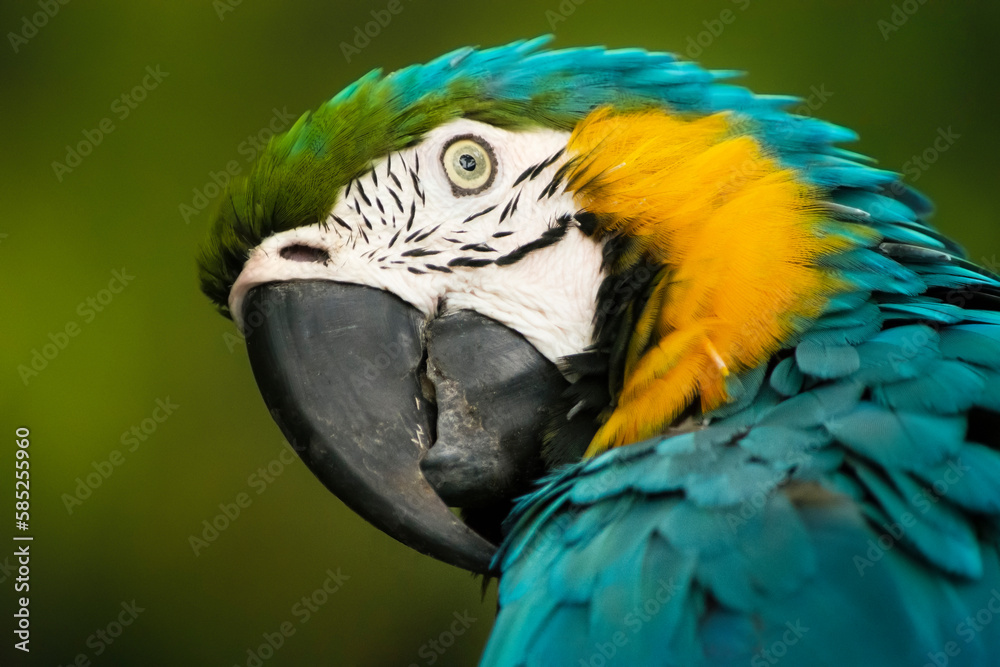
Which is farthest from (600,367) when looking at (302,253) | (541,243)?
(302,253)

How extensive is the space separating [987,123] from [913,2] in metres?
0.42

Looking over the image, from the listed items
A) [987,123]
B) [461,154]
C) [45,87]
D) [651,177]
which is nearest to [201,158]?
[45,87]

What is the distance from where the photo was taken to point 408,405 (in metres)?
1.14

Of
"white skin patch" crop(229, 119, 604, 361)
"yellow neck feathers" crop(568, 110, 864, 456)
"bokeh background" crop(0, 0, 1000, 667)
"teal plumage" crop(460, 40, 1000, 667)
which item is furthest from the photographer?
"bokeh background" crop(0, 0, 1000, 667)

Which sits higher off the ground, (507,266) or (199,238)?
(199,238)

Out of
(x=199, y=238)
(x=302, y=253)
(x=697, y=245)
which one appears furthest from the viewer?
(x=199, y=238)

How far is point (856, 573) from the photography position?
85cm

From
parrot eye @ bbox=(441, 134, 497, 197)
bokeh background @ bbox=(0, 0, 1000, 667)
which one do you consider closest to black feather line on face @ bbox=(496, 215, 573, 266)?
→ parrot eye @ bbox=(441, 134, 497, 197)

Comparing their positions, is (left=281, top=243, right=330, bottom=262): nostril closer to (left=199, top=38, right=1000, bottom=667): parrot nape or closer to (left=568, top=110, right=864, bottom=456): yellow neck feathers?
(left=199, top=38, right=1000, bottom=667): parrot nape

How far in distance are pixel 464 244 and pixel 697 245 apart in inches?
12.9

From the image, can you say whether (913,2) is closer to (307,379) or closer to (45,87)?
(307,379)

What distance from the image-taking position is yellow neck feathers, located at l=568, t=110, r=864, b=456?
1058 mm

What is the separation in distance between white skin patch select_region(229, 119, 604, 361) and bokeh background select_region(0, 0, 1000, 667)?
153 centimetres

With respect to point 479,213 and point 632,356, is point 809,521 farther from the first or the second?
point 479,213
